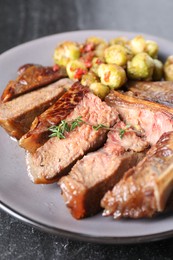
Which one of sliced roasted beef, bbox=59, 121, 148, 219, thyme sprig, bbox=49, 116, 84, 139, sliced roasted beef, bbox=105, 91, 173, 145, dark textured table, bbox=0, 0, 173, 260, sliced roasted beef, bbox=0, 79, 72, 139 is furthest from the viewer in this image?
dark textured table, bbox=0, 0, 173, 260

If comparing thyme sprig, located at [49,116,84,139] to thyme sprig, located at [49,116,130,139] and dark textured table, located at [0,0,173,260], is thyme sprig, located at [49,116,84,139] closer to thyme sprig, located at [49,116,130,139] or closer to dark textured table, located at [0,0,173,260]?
thyme sprig, located at [49,116,130,139]

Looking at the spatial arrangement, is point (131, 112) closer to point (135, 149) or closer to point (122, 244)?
point (135, 149)

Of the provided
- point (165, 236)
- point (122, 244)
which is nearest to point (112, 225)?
point (122, 244)

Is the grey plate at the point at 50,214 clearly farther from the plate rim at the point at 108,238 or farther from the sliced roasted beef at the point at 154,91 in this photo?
the sliced roasted beef at the point at 154,91

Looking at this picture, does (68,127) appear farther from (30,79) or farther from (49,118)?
(30,79)

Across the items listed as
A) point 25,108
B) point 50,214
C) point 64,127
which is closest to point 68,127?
point 64,127

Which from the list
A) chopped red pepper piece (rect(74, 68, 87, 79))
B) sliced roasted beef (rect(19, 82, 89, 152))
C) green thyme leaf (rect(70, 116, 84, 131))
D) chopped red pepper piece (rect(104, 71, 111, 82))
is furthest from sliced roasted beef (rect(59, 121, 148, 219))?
chopped red pepper piece (rect(74, 68, 87, 79))
